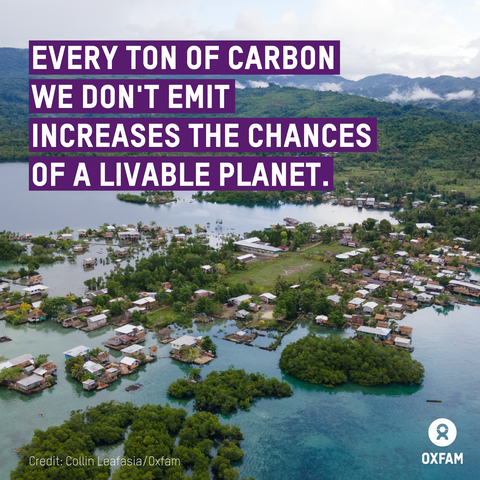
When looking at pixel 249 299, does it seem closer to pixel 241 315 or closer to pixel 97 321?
pixel 241 315

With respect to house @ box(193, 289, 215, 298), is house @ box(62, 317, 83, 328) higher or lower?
lower

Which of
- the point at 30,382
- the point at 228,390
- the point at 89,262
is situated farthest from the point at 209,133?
the point at 30,382

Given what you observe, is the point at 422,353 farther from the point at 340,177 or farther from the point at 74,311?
the point at 340,177

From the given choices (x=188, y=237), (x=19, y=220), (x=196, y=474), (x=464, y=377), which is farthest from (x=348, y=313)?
(x=19, y=220)

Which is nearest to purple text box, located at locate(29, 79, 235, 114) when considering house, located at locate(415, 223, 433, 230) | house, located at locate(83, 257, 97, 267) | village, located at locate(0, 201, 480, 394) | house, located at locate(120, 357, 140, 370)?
village, located at locate(0, 201, 480, 394)

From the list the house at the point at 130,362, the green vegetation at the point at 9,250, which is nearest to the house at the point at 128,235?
the green vegetation at the point at 9,250

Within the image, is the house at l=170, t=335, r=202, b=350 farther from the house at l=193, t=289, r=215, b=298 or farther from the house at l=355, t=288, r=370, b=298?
the house at l=355, t=288, r=370, b=298
